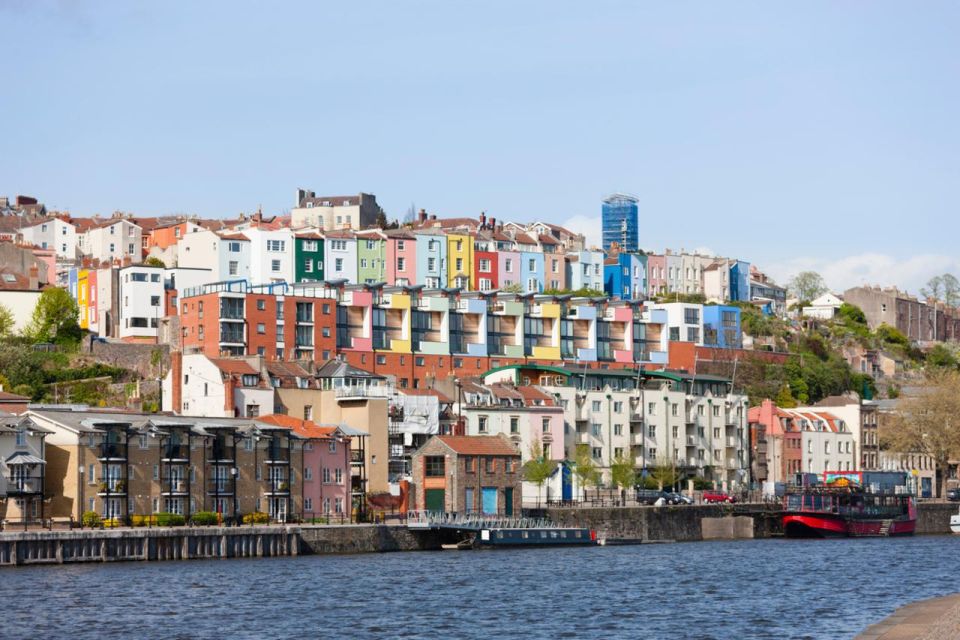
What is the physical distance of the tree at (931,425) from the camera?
154 metres

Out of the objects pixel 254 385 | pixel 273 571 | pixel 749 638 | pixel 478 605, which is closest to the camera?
pixel 749 638

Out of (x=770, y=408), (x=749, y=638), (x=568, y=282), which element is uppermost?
(x=568, y=282)

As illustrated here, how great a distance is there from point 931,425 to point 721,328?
32677 millimetres

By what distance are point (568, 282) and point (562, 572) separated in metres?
105

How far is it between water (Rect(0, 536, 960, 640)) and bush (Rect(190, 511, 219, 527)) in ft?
20.7

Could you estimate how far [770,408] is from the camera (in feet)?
529

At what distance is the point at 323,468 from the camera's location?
108 metres

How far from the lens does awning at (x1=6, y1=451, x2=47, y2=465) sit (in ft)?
295

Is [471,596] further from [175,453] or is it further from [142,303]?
[142,303]

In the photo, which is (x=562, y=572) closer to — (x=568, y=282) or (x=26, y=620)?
(x=26, y=620)

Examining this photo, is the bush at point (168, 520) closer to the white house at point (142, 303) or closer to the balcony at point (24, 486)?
the balcony at point (24, 486)

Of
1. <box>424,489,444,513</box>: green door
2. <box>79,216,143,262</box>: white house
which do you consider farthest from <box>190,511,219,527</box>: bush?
<box>79,216,143,262</box>: white house

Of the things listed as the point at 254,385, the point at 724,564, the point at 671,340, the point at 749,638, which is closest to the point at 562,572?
the point at 724,564

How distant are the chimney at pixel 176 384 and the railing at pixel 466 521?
80.8 feet
